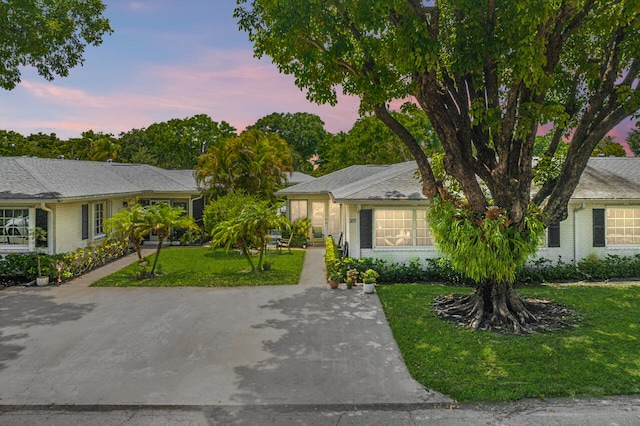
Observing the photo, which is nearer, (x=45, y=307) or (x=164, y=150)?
(x=45, y=307)

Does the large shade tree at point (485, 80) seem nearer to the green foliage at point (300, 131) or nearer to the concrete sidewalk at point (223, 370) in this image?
the concrete sidewalk at point (223, 370)

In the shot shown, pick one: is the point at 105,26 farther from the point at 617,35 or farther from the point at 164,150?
the point at 164,150

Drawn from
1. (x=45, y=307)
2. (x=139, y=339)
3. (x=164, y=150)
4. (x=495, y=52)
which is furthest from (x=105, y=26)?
(x=164, y=150)

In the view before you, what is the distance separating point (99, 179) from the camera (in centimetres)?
2142

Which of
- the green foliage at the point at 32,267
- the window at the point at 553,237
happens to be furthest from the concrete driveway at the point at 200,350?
the window at the point at 553,237

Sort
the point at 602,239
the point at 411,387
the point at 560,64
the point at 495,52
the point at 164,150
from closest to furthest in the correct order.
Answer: the point at 411,387 < the point at 495,52 < the point at 560,64 < the point at 602,239 < the point at 164,150

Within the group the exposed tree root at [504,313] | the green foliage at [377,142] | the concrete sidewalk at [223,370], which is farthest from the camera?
the green foliage at [377,142]

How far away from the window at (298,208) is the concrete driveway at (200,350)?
10.2 m

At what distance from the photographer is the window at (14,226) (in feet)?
51.2

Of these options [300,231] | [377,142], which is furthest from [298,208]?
[377,142]

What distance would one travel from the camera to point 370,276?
13398 millimetres

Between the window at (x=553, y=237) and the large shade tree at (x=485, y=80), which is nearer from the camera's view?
the large shade tree at (x=485, y=80)

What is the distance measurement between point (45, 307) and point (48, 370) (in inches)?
189

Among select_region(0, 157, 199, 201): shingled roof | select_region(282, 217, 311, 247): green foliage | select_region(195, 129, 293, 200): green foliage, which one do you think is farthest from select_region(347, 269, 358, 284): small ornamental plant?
select_region(195, 129, 293, 200): green foliage
